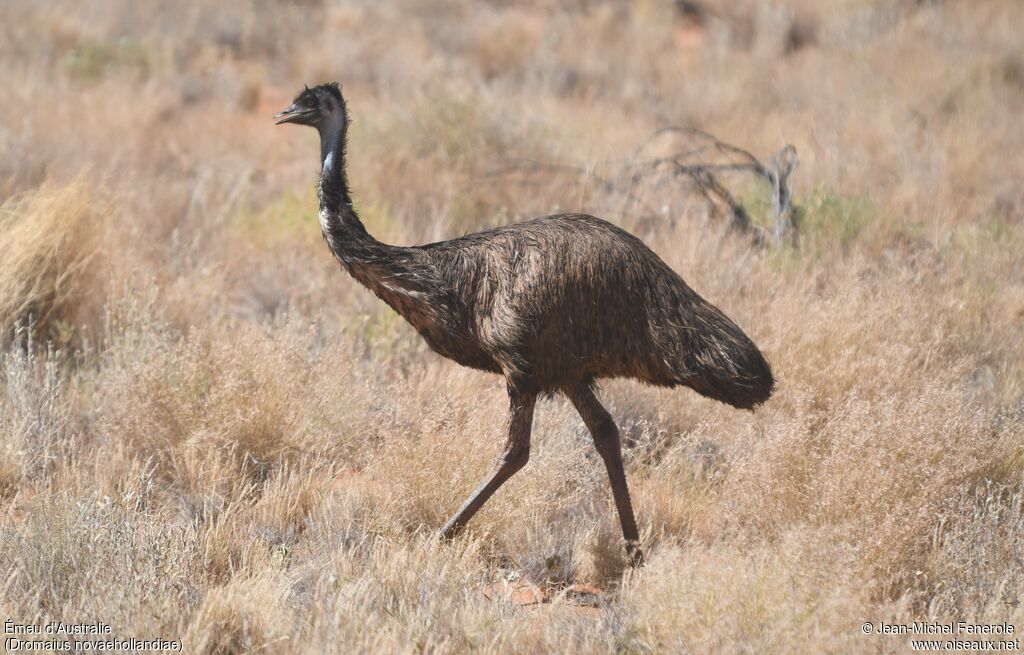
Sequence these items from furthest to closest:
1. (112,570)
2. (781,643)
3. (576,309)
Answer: (576,309), (112,570), (781,643)

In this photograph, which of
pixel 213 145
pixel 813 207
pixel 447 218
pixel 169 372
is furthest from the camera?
pixel 213 145

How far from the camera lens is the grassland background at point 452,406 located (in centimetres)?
385

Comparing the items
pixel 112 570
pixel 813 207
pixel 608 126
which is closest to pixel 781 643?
pixel 112 570

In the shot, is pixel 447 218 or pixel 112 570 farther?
pixel 447 218

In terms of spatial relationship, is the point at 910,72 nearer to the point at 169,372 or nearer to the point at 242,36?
the point at 242,36

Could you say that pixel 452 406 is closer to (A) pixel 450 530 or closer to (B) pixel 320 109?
(A) pixel 450 530

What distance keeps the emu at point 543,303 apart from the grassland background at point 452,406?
715 millimetres

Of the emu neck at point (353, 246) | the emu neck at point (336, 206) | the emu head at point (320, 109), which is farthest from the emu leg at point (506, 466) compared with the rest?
the emu head at point (320, 109)

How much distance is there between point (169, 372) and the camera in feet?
17.7

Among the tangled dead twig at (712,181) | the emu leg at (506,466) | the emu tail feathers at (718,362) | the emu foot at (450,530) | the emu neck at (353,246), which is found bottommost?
the emu foot at (450,530)

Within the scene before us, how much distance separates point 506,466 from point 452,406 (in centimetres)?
130

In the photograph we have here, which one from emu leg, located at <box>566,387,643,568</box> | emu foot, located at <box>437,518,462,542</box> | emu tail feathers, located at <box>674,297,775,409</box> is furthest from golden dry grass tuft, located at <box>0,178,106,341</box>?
emu tail feathers, located at <box>674,297,775,409</box>

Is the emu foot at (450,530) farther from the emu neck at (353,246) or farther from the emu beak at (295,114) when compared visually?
the emu beak at (295,114)

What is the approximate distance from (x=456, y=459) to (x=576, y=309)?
1090 millimetres
